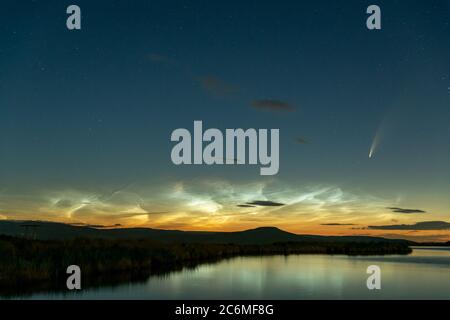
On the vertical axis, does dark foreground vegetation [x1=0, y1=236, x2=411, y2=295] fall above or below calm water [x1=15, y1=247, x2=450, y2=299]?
above

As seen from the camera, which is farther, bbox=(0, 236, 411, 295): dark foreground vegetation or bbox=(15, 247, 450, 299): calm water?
bbox=(15, 247, 450, 299): calm water

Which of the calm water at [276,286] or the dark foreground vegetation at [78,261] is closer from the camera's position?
the dark foreground vegetation at [78,261]

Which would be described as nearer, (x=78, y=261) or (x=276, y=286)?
(x=78, y=261)

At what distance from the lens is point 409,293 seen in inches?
1211

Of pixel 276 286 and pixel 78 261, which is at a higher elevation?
pixel 78 261

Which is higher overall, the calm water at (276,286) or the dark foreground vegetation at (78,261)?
the dark foreground vegetation at (78,261)

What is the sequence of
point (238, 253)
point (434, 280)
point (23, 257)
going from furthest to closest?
point (238, 253) < point (434, 280) < point (23, 257)
